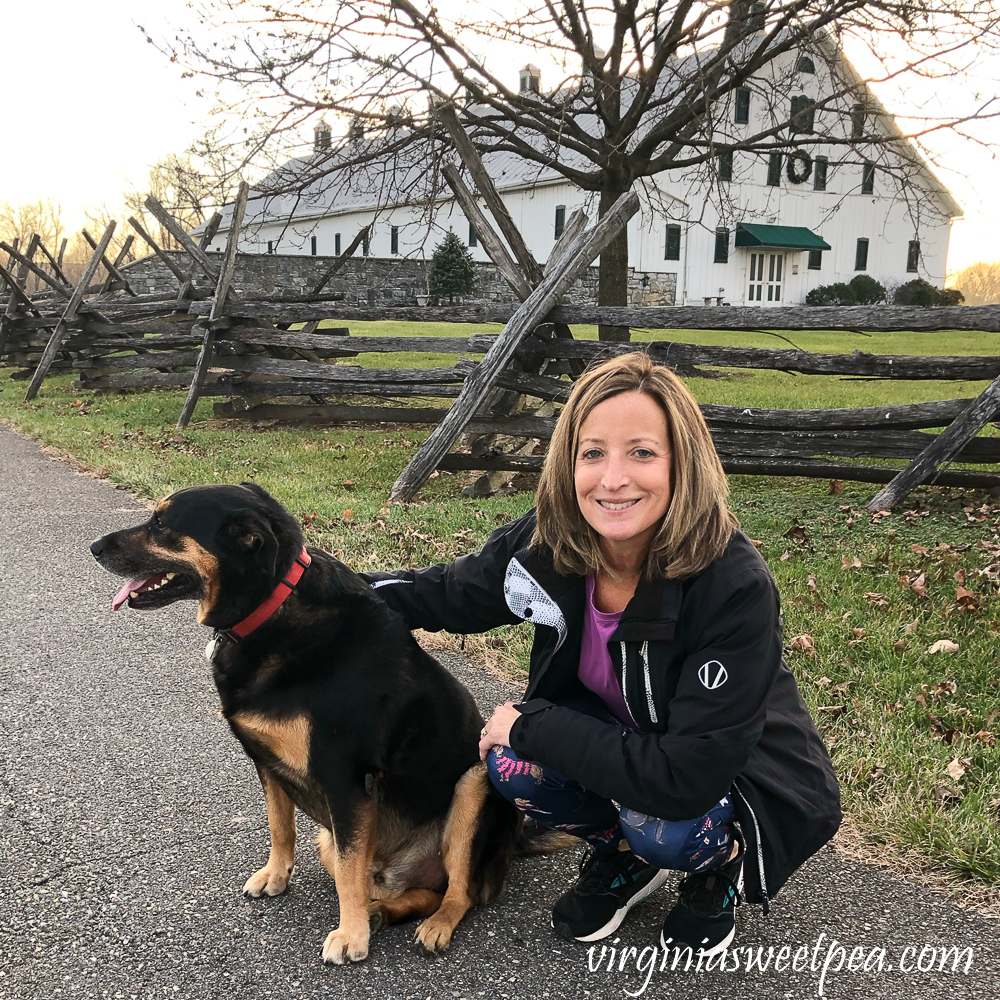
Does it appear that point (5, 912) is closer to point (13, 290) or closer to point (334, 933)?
point (334, 933)

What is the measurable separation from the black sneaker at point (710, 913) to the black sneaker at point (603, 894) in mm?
162

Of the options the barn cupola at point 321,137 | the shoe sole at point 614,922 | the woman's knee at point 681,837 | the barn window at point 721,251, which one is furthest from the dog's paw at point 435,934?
the barn window at point 721,251

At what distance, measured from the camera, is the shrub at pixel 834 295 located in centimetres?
3562

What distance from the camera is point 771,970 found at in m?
2.32

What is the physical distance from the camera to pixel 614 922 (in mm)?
2436

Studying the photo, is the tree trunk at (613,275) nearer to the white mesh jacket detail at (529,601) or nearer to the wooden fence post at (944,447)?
the wooden fence post at (944,447)

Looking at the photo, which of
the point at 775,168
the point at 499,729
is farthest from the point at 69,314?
the point at 499,729

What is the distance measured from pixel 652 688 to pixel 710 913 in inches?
25.3

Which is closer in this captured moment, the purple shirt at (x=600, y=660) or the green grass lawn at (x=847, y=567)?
the purple shirt at (x=600, y=660)

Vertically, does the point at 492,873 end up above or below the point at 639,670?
below

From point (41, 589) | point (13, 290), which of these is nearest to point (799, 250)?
point (13, 290)

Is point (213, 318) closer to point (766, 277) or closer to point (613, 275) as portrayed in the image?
point (613, 275)

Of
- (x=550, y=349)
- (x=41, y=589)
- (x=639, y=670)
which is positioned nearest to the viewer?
(x=639, y=670)

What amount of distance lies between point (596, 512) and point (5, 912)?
201 cm
